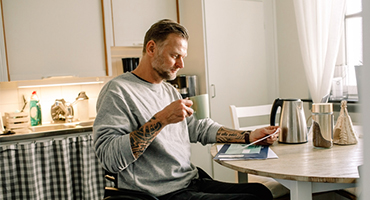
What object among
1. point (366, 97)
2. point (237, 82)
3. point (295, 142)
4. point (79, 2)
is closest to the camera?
point (366, 97)

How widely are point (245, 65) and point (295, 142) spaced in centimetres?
169

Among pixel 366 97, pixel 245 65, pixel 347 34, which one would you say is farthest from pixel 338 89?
pixel 366 97

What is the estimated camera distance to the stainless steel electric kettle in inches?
56.7

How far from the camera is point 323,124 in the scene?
132 cm

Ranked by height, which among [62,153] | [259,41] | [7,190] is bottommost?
[7,190]

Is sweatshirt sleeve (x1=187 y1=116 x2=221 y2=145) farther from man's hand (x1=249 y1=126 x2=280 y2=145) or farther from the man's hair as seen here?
the man's hair

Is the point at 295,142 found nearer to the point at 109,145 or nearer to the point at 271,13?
the point at 109,145

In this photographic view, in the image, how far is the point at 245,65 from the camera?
10.1 ft

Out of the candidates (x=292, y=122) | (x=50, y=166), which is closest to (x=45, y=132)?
(x=50, y=166)

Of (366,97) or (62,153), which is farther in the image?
(62,153)

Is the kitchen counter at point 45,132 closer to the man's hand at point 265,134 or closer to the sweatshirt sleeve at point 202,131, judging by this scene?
the sweatshirt sleeve at point 202,131

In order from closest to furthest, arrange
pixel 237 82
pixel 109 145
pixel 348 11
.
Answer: pixel 109 145 → pixel 348 11 → pixel 237 82

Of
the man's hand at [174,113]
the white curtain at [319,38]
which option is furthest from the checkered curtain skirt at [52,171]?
the white curtain at [319,38]

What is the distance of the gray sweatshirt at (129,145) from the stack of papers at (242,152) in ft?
0.62
